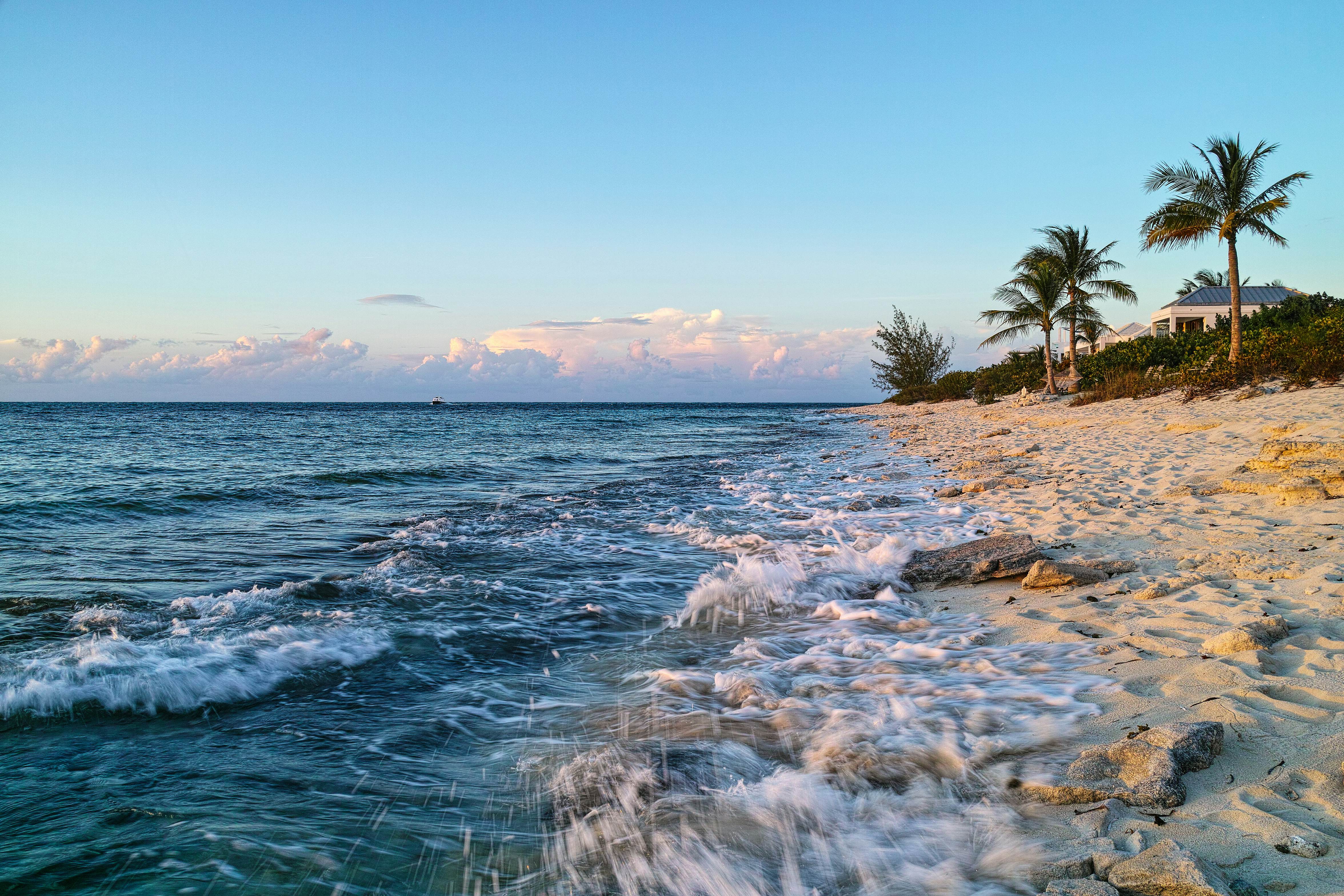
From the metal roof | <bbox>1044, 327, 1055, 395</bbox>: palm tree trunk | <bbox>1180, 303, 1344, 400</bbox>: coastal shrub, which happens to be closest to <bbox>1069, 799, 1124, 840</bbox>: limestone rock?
<bbox>1180, 303, 1344, 400</bbox>: coastal shrub

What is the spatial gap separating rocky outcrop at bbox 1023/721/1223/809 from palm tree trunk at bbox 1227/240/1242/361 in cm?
2049

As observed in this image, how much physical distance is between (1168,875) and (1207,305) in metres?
48.5

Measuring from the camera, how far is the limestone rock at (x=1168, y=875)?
73.5 inches

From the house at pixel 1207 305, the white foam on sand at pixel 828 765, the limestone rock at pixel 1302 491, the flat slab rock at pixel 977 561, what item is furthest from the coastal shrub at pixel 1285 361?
the house at pixel 1207 305

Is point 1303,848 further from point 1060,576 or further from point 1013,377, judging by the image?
point 1013,377

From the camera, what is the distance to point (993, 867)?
2252 millimetres

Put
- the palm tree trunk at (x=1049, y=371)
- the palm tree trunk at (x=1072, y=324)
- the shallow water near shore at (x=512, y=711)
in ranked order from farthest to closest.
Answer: the palm tree trunk at (x=1072, y=324)
the palm tree trunk at (x=1049, y=371)
the shallow water near shore at (x=512, y=711)

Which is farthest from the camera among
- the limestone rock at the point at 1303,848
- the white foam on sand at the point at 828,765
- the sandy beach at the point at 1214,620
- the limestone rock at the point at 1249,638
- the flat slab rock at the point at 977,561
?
the flat slab rock at the point at 977,561

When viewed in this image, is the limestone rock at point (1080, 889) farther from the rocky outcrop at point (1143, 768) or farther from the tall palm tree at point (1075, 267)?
the tall palm tree at point (1075, 267)

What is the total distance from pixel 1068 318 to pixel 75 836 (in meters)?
36.5

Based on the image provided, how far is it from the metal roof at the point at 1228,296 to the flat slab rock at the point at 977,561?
43776 millimetres

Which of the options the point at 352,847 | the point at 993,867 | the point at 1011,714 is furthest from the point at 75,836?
the point at 1011,714

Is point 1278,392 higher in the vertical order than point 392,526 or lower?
higher

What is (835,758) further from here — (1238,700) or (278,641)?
(278,641)
